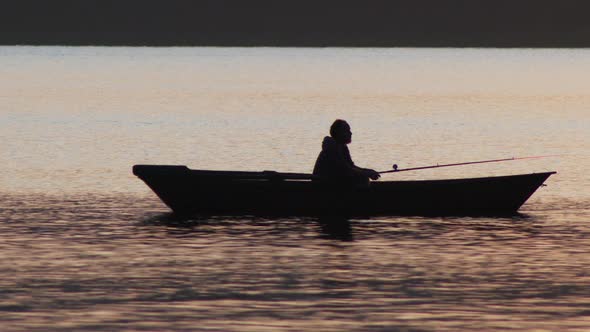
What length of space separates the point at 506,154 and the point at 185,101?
168 ft

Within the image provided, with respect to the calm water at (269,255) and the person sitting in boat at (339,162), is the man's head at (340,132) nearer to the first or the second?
the person sitting in boat at (339,162)

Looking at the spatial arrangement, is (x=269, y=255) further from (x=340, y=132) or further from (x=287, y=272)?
(x=340, y=132)

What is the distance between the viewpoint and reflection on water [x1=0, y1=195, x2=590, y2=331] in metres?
18.0

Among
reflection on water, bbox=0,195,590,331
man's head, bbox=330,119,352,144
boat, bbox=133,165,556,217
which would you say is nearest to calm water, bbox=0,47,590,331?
reflection on water, bbox=0,195,590,331

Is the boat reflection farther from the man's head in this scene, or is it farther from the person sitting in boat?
the man's head

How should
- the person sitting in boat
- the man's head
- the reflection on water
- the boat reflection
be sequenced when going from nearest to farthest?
the reflection on water < the boat reflection < the man's head < the person sitting in boat

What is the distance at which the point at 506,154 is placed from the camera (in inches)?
1994

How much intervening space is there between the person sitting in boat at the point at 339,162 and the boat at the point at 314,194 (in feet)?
0.72

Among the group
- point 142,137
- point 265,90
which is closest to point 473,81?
point 265,90

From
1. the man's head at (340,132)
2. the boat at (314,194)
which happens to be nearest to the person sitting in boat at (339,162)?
the man's head at (340,132)

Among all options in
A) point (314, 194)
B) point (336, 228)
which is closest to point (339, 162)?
point (314, 194)

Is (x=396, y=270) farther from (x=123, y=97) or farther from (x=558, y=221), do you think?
(x=123, y=97)

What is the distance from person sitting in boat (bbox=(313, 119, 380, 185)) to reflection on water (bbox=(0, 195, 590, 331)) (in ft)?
2.73

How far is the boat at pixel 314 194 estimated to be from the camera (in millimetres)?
28031
